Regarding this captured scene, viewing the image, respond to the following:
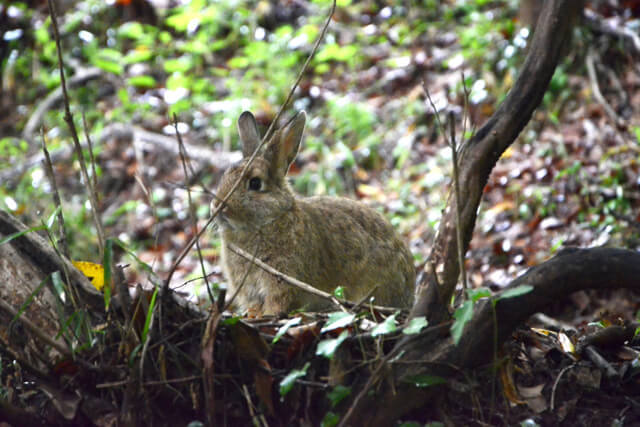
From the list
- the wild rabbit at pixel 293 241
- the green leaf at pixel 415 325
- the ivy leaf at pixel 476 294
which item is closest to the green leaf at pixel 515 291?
the ivy leaf at pixel 476 294

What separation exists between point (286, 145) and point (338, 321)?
7.58 feet

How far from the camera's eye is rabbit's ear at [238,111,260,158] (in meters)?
5.14

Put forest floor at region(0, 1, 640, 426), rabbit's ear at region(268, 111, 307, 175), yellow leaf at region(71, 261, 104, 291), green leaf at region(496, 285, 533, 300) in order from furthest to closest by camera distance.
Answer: rabbit's ear at region(268, 111, 307, 175) < yellow leaf at region(71, 261, 104, 291) < forest floor at region(0, 1, 640, 426) < green leaf at region(496, 285, 533, 300)

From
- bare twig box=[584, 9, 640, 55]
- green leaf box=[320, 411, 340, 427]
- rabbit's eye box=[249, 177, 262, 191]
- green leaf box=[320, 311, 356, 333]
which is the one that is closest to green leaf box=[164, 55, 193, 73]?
bare twig box=[584, 9, 640, 55]

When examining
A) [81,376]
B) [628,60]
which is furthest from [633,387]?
[628,60]

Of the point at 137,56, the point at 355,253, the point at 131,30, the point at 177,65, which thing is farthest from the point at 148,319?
the point at 131,30

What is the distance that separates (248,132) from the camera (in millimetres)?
5160

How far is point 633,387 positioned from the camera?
314 centimetres

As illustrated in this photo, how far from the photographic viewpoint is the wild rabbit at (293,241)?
14.5 feet

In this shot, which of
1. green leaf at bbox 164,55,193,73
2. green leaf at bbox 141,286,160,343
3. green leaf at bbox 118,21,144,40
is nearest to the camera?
green leaf at bbox 141,286,160,343

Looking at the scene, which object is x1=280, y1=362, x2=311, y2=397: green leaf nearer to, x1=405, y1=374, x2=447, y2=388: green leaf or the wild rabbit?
x1=405, y1=374, x2=447, y2=388: green leaf

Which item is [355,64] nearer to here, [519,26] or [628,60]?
[519,26]

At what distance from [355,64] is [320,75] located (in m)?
0.68

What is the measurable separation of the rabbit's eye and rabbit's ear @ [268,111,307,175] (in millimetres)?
231
